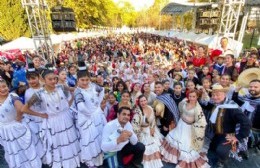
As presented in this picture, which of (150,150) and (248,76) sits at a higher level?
(248,76)

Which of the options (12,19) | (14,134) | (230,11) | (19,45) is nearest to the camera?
(14,134)

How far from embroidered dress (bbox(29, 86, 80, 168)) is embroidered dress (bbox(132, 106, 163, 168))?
3.38ft

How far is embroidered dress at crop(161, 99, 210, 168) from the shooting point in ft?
11.1

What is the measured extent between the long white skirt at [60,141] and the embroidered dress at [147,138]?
103 cm

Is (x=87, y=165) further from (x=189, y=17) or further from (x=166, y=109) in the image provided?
(x=189, y=17)

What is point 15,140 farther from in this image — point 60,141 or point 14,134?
point 60,141

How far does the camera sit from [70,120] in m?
3.26

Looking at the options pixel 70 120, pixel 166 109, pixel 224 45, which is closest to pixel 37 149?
pixel 70 120

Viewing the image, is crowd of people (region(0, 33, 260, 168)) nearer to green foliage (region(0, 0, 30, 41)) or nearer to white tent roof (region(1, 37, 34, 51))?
white tent roof (region(1, 37, 34, 51))

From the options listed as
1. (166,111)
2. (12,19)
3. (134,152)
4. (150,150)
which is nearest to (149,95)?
(166,111)

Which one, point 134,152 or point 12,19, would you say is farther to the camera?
point 12,19

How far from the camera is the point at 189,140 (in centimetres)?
354

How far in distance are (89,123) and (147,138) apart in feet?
3.43

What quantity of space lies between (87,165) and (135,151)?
32.6 inches
